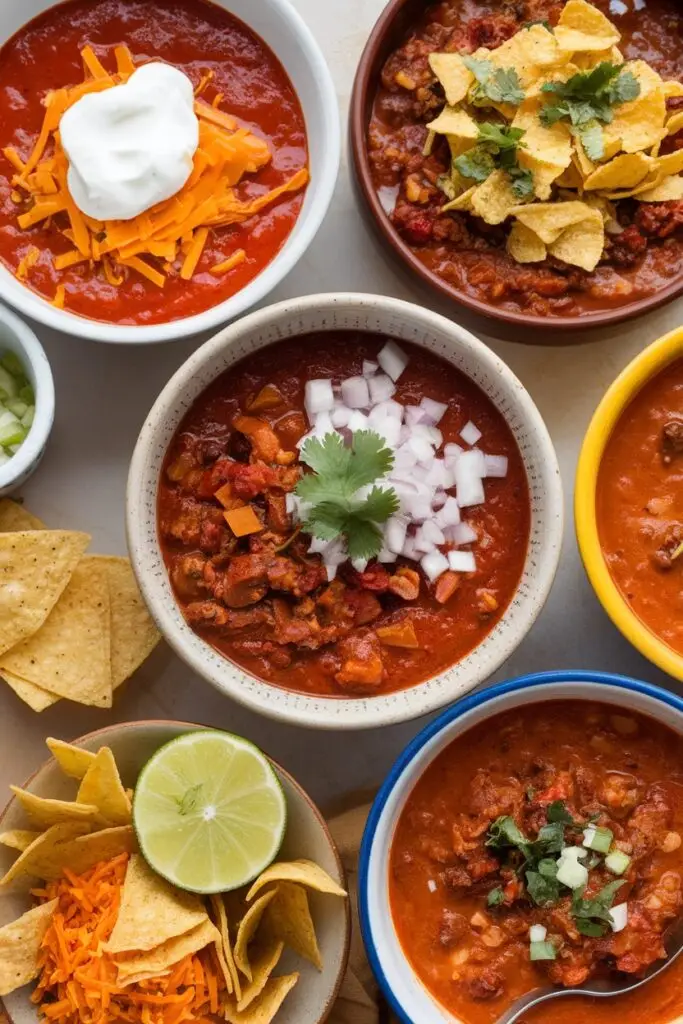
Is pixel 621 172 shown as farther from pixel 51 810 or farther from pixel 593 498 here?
pixel 51 810

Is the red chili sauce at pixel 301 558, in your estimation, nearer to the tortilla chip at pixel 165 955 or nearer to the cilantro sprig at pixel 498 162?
the cilantro sprig at pixel 498 162

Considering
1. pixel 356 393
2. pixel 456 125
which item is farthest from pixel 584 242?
pixel 356 393

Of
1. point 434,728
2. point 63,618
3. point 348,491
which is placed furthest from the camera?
point 63,618

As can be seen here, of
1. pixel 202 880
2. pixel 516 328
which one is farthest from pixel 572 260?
pixel 202 880

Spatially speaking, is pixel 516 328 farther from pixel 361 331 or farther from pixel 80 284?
pixel 80 284

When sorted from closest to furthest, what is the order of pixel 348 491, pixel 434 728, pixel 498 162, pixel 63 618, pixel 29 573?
1. pixel 348 491
2. pixel 434 728
3. pixel 498 162
4. pixel 29 573
5. pixel 63 618

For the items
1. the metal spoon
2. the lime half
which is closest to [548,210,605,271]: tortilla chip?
the lime half
